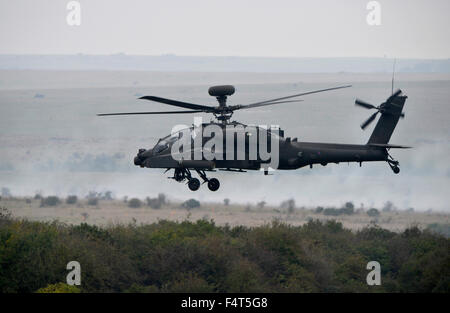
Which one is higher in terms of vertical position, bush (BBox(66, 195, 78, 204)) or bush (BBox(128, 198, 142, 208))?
bush (BBox(66, 195, 78, 204))

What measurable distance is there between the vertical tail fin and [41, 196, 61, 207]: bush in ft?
223

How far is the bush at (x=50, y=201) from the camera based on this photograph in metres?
105

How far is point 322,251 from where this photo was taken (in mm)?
73000

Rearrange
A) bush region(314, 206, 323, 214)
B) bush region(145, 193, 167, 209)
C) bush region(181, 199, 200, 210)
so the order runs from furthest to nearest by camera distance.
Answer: bush region(314, 206, 323, 214) < bush region(145, 193, 167, 209) < bush region(181, 199, 200, 210)

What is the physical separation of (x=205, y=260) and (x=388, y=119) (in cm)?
2356

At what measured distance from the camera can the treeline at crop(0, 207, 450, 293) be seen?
60531 millimetres

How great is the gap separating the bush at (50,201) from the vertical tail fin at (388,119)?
223ft

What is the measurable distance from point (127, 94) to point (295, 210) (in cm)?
9121

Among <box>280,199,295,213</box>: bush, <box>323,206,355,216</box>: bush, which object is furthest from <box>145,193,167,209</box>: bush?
<box>323,206,355,216</box>: bush

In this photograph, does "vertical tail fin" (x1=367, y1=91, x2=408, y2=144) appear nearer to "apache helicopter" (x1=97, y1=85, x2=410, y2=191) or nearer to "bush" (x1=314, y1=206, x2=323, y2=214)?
"apache helicopter" (x1=97, y1=85, x2=410, y2=191)

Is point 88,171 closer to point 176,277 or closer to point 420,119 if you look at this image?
point 420,119

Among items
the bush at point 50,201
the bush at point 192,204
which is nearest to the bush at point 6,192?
the bush at point 50,201

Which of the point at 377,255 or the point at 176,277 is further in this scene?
the point at 377,255
